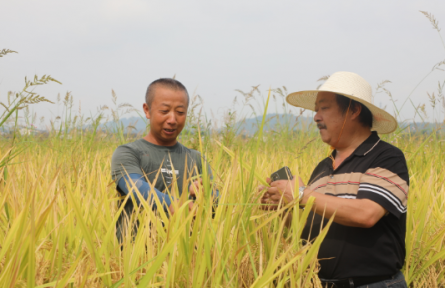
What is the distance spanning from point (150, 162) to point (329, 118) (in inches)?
46.1

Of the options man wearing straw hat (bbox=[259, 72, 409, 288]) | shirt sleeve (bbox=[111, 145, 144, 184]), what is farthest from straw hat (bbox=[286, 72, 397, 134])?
shirt sleeve (bbox=[111, 145, 144, 184])

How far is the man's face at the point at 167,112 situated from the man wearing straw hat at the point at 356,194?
2.99 feet

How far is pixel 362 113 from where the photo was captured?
2016mm

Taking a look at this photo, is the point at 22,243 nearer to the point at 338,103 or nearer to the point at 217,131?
the point at 338,103

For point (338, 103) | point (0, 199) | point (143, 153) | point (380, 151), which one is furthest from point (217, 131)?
point (0, 199)

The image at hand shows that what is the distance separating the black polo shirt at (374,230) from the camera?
159cm

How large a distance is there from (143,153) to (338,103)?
1270mm

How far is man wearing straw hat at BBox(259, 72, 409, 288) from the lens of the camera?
5.06 ft

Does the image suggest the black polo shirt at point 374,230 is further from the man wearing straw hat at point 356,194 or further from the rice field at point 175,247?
the rice field at point 175,247

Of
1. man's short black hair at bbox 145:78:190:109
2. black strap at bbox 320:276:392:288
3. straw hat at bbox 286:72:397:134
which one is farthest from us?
man's short black hair at bbox 145:78:190:109

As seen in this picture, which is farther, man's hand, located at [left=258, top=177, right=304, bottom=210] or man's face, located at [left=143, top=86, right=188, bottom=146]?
man's face, located at [left=143, top=86, right=188, bottom=146]

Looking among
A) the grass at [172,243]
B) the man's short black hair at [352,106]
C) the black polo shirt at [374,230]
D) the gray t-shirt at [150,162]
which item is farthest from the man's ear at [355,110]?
the gray t-shirt at [150,162]

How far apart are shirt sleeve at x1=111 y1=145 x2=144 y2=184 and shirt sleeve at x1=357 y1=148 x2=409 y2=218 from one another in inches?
51.7

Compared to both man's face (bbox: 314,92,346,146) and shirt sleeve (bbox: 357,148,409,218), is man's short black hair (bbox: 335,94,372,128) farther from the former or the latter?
shirt sleeve (bbox: 357,148,409,218)
